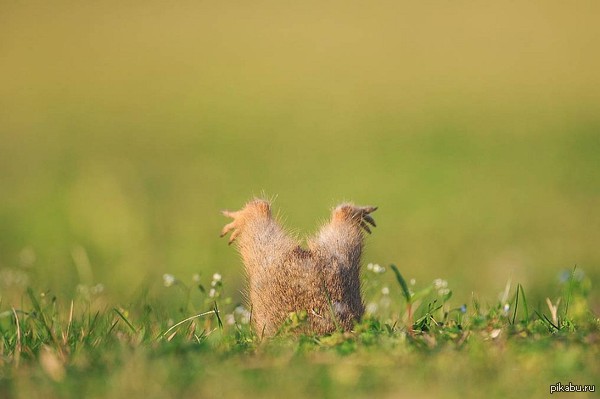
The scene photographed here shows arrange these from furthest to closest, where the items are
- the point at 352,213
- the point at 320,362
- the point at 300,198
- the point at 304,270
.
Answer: the point at 300,198 → the point at 352,213 → the point at 304,270 → the point at 320,362

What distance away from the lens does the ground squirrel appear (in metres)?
4.73

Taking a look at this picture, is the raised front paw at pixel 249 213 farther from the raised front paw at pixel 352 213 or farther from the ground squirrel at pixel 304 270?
the raised front paw at pixel 352 213

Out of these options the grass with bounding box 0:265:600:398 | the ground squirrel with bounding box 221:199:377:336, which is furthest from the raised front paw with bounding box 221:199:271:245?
the grass with bounding box 0:265:600:398

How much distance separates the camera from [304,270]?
4773 mm

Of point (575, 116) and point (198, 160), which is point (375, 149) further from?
point (575, 116)

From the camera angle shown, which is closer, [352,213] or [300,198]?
[352,213]

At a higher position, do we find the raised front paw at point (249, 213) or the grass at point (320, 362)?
the raised front paw at point (249, 213)

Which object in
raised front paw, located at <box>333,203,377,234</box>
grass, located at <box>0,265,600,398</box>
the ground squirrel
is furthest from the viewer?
raised front paw, located at <box>333,203,377,234</box>

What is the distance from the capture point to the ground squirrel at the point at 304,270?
473cm

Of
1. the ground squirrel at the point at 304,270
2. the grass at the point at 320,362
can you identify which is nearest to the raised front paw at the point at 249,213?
the ground squirrel at the point at 304,270

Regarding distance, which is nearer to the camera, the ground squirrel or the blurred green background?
the ground squirrel

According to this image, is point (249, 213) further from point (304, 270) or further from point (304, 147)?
point (304, 147)

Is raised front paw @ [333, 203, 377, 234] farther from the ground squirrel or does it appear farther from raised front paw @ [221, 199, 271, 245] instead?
raised front paw @ [221, 199, 271, 245]

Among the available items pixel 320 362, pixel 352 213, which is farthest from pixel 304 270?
pixel 320 362
